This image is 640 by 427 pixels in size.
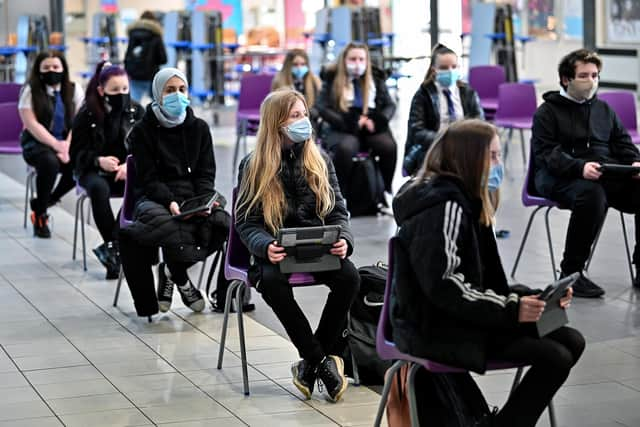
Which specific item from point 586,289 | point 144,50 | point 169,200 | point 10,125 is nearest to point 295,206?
point 169,200

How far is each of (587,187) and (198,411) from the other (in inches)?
98.8

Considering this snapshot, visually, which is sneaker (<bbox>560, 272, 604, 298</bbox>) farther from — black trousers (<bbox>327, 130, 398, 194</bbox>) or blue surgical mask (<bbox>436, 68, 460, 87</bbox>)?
black trousers (<bbox>327, 130, 398, 194</bbox>)

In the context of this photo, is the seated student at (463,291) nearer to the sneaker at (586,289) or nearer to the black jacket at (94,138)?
the sneaker at (586,289)

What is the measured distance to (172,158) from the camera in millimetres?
5859

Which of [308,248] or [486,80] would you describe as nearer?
[308,248]

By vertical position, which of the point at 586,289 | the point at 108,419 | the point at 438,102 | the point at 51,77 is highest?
the point at 51,77

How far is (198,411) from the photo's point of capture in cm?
445

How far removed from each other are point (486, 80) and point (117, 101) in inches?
212

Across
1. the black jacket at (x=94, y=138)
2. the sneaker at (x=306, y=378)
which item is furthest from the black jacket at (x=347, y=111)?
the sneaker at (x=306, y=378)

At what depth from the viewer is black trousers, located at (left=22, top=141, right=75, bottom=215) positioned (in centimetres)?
821

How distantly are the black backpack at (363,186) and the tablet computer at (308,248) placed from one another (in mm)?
3987

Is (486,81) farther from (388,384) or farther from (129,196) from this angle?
(388,384)

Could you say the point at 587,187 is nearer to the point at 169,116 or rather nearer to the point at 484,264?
the point at 169,116

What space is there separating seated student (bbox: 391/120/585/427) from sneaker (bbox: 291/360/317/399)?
1063 mm
